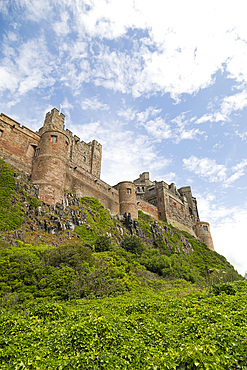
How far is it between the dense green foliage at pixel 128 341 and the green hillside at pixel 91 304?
0.02m

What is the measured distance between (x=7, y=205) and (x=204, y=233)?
44.3m

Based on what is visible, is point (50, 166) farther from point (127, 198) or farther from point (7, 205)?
point (127, 198)

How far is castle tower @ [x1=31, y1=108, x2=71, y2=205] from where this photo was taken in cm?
2105

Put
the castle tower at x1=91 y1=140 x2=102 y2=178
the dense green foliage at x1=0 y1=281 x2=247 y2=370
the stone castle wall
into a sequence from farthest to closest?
the castle tower at x1=91 y1=140 x2=102 y2=178 → the stone castle wall → the dense green foliage at x1=0 y1=281 x2=247 y2=370

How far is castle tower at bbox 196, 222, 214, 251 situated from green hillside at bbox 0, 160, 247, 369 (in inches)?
1190

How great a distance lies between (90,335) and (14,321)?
2.41 m

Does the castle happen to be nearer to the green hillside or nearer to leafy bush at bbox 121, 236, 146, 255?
the green hillside

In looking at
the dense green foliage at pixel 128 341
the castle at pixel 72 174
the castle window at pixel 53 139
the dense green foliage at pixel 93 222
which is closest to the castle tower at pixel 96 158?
the castle at pixel 72 174

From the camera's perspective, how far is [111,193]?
33.2 meters

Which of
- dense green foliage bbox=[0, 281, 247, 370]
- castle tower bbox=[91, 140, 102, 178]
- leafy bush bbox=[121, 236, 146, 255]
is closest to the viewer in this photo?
dense green foliage bbox=[0, 281, 247, 370]

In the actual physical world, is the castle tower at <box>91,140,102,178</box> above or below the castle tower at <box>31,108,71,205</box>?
above

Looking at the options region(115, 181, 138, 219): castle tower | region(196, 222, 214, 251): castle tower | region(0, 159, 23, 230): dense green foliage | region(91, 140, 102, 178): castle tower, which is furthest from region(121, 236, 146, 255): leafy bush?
region(196, 222, 214, 251): castle tower

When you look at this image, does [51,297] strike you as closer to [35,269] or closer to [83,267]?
[35,269]

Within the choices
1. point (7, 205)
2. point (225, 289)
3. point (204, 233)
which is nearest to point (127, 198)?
point (7, 205)
